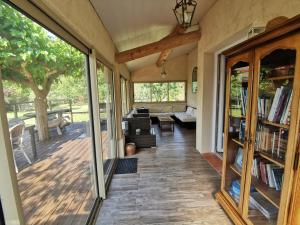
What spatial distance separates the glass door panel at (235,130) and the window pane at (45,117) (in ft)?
5.64

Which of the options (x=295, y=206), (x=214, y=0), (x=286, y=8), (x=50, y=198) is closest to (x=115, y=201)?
(x=50, y=198)

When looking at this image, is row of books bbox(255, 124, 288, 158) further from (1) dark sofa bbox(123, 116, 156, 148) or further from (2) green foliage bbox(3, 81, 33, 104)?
(1) dark sofa bbox(123, 116, 156, 148)

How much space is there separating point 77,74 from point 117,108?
184 centimetres

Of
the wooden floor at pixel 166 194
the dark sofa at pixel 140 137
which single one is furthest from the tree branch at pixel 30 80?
the dark sofa at pixel 140 137

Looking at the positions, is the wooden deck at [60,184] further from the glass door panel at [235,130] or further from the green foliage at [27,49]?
the glass door panel at [235,130]

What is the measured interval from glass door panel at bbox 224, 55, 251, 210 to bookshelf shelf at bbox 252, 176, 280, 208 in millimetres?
130

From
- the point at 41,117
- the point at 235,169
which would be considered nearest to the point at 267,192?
the point at 235,169

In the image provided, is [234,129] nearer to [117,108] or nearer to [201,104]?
[201,104]

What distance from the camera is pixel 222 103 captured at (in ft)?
11.9

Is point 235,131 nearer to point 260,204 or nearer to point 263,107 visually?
point 263,107

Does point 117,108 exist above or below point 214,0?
below

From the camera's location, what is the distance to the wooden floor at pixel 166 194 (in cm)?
196

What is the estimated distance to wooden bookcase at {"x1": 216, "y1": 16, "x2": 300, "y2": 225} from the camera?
44.4 inches

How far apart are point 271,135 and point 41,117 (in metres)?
1.86
